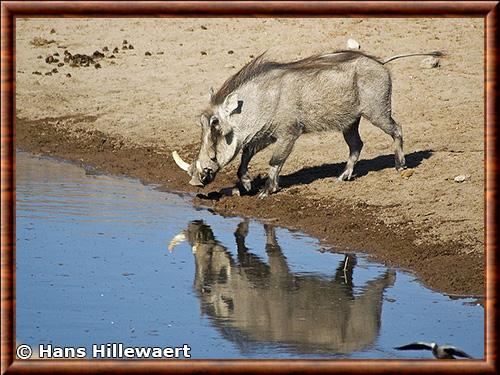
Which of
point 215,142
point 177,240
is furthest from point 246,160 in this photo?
point 177,240

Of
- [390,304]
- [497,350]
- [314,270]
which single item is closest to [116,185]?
[314,270]

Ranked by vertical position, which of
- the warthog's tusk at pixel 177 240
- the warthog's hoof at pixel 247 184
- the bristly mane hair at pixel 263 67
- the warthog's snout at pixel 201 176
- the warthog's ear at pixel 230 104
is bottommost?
the warthog's tusk at pixel 177 240

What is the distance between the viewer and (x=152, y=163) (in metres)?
11.7

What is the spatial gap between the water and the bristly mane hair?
3.55 feet

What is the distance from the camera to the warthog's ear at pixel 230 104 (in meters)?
9.95

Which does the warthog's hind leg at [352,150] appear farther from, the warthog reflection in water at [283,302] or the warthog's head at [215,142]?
the warthog reflection in water at [283,302]

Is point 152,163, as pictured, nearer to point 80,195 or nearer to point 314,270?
point 80,195

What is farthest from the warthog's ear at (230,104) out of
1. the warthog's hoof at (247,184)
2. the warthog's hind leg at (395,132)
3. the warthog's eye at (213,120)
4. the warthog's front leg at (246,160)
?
the warthog's hind leg at (395,132)

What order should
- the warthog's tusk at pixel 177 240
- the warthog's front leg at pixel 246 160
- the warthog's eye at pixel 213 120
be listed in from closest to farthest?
the warthog's tusk at pixel 177 240
the warthog's eye at pixel 213 120
the warthog's front leg at pixel 246 160

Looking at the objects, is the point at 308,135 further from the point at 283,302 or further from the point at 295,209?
the point at 283,302

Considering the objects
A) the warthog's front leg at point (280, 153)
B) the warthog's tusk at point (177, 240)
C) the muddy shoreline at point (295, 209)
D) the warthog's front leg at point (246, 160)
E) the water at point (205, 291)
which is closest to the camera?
the water at point (205, 291)

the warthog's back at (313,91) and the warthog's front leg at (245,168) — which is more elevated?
the warthog's back at (313,91)

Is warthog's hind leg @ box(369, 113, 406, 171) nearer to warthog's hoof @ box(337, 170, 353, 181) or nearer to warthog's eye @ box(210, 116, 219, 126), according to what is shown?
warthog's hoof @ box(337, 170, 353, 181)

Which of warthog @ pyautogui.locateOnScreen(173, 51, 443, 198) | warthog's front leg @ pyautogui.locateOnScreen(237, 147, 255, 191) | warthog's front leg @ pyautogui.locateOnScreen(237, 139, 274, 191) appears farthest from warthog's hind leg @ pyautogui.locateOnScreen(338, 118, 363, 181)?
warthog's front leg @ pyautogui.locateOnScreen(237, 147, 255, 191)
